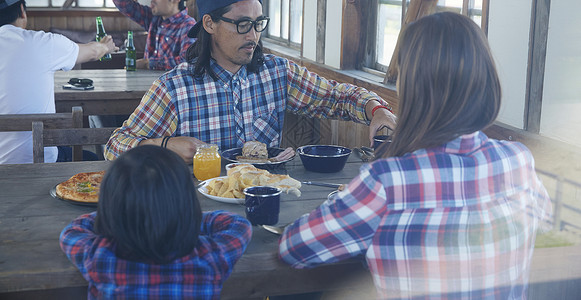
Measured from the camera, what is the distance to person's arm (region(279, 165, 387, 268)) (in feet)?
3.88

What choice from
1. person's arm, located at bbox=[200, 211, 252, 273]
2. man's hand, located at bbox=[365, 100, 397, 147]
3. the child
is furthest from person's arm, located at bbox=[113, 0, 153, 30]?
the child

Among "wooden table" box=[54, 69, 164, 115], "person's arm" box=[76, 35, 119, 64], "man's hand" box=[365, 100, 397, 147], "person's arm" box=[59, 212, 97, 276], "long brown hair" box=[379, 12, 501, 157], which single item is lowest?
"wooden table" box=[54, 69, 164, 115]

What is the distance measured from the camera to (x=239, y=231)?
1334 millimetres

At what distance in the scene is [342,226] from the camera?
122cm

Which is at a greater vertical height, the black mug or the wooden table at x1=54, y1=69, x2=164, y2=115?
the black mug

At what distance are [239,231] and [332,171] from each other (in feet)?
2.51

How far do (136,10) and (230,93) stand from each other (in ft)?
11.1

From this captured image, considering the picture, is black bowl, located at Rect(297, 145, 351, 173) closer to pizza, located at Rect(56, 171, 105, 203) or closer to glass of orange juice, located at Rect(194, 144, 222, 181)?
glass of orange juice, located at Rect(194, 144, 222, 181)

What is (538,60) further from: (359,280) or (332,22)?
(332,22)

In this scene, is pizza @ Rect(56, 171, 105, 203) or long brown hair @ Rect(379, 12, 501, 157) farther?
pizza @ Rect(56, 171, 105, 203)

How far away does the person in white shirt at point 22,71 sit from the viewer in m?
2.80

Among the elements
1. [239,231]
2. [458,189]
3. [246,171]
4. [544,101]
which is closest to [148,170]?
[239,231]

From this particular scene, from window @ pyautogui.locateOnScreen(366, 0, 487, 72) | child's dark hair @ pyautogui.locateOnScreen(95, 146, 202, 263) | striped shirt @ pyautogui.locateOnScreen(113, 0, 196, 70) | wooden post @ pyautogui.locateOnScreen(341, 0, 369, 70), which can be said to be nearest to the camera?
child's dark hair @ pyautogui.locateOnScreen(95, 146, 202, 263)

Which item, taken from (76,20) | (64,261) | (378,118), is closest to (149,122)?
(378,118)
